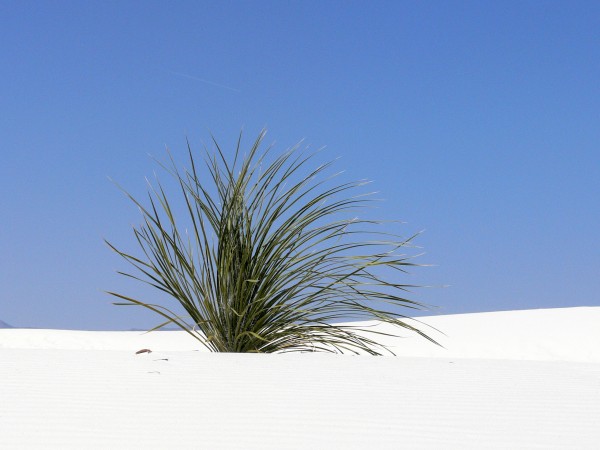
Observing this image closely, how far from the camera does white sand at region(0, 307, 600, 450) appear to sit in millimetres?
1847

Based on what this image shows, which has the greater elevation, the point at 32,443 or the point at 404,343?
the point at 404,343

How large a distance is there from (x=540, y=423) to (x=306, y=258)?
1.89 meters

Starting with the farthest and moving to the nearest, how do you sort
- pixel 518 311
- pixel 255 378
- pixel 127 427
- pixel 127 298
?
1. pixel 518 311
2. pixel 127 298
3. pixel 255 378
4. pixel 127 427

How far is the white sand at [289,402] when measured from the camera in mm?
1847

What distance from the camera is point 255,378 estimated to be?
2609 mm

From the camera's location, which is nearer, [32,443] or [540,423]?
[32,443]

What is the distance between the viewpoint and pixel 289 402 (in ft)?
7.29

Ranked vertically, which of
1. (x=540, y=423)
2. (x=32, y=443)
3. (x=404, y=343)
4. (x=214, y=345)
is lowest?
(x=32, y=443)

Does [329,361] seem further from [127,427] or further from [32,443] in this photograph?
[32,443]

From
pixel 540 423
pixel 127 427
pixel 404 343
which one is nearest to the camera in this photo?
pixel 127 427

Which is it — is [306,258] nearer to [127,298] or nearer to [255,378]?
[127,298]

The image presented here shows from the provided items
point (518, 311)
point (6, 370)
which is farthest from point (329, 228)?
point (518, 311)

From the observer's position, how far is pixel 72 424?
6.32 ft

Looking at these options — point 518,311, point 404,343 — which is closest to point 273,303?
point 404,343
